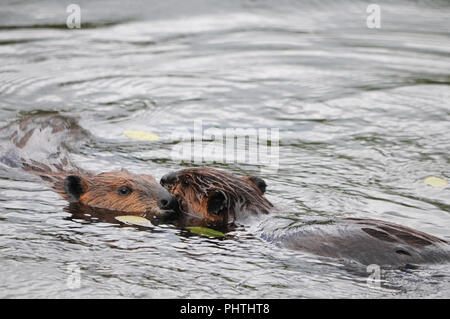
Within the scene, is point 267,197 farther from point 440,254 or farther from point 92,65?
point 92,65

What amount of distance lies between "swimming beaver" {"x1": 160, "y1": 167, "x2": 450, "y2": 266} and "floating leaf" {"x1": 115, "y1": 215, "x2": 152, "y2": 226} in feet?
1.19

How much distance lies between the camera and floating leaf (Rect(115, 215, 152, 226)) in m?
6.29

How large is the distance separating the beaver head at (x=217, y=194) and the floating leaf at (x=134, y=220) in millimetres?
364

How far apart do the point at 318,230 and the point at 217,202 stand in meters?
1.04

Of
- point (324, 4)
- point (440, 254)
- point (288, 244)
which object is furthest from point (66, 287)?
point (324, 4)

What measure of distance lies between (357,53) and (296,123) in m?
3.79

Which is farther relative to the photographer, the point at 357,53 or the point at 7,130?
the point at 357,53

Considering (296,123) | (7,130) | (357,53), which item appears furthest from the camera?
(357,53)

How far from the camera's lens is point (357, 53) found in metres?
12.7

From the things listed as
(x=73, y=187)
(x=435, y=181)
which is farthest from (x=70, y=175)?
(x=435, y=181)

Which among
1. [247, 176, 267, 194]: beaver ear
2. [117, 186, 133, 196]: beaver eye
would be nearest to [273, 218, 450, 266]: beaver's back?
[247, 176, 267, 194]: beaver ear

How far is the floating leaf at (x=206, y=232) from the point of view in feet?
19.7

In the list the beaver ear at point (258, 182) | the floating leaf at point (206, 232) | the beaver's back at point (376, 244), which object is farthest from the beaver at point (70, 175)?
the beaver's back at point (376, 244)

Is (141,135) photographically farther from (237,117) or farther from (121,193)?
(121,193)
